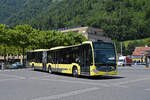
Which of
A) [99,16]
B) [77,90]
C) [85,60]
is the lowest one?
[77,90]

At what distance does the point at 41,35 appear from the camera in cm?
5191

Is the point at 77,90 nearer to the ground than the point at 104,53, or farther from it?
nearer to the ground

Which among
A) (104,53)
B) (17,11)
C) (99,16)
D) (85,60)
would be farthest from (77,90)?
(17,11)

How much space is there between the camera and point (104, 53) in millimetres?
17547

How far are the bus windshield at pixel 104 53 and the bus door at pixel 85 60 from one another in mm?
780

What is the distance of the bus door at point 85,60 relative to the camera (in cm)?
1778

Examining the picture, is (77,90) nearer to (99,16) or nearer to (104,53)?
(104,53)

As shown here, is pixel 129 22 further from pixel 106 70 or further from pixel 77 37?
pixel 106 70

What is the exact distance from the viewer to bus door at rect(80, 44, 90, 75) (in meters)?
17.8

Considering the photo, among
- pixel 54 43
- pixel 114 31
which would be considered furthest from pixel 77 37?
pixel 114 31

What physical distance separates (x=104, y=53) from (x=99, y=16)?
139m

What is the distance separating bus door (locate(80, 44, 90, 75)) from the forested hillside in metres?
118

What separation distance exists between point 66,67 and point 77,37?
42.5m

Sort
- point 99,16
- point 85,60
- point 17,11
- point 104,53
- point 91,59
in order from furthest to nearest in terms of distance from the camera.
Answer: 1. point 17,11
2. point 99,16
3. point 85,60
4. point 104,53
5. point 91,59
